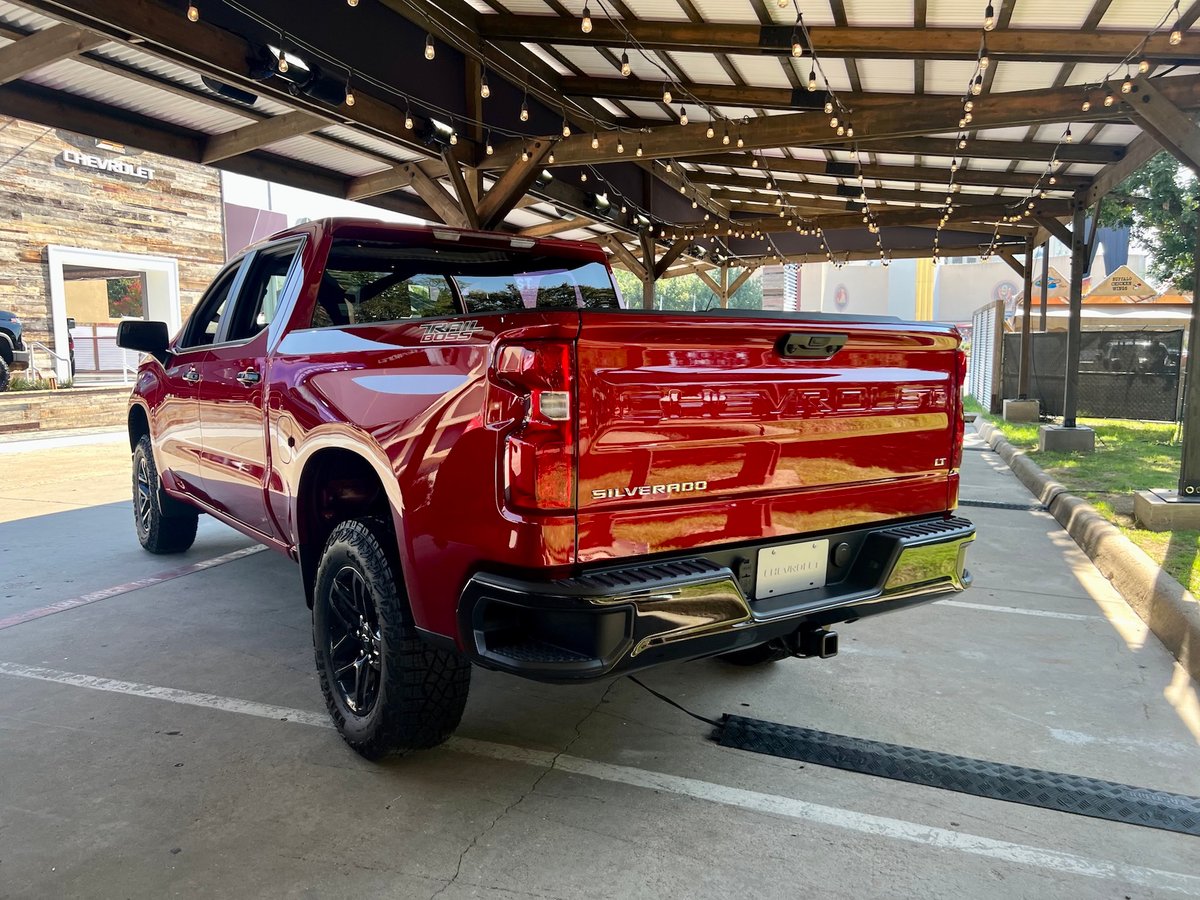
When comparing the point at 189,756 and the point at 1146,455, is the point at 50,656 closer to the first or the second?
the point at 189,756

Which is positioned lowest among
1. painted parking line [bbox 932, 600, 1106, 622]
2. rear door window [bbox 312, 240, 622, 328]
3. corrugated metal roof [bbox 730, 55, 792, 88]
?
painted parking line [bbox 932, 600, 1106, 622]

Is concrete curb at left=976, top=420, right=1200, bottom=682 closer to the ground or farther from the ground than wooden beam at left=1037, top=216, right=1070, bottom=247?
closer to the ground

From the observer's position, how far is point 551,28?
8.14m

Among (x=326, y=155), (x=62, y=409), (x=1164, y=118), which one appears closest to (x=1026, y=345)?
(x=1164, y=118)

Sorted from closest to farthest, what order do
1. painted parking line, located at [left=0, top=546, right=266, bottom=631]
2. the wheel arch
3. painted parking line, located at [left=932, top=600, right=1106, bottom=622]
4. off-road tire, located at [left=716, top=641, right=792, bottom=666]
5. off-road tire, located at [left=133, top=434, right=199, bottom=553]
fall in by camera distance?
the wheel arch, off-road tire, located at [left=716, top=641, right=792, bottom=666], painted parking line, located at [left=0, top=546, right=266, bottom=631], painted parking line, located at [left=932, top=600, right=1106, bottom=622], off-road tire, located at [left=133, top=434, right=199, bottom=553]

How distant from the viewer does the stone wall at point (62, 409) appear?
13469 millimetres

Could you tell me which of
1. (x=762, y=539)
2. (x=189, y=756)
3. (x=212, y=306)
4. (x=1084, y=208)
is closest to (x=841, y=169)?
(x=1084, y=208)

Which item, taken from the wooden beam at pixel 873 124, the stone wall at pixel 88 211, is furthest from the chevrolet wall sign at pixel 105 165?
the wooden beam at pixel 873 124

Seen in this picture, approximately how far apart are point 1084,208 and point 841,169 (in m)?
3.80

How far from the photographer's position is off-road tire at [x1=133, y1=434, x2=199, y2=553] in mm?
5719

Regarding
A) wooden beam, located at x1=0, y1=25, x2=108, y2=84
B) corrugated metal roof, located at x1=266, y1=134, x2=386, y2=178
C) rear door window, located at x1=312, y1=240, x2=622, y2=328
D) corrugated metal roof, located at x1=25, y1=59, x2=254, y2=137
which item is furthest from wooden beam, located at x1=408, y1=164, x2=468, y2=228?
rear door window, located at x1=312, y1=240, x2=622, y2=328

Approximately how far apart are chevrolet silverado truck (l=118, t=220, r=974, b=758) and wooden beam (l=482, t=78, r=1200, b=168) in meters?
5.69

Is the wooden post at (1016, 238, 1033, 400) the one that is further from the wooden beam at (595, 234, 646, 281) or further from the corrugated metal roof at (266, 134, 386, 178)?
the corrugated metal roof at (266, 134, 386, 178)

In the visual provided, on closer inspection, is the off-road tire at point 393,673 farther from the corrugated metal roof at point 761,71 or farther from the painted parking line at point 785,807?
the corrugated metal roof at point 761,71
